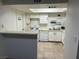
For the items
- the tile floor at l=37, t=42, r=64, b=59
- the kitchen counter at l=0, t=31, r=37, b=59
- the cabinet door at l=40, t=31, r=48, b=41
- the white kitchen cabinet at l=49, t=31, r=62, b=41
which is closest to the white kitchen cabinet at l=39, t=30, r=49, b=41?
the cabinet door at l=40, t=31, r=48, b=41

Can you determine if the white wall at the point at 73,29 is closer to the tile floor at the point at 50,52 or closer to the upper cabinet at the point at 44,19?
the tile floor at the point at 50,52

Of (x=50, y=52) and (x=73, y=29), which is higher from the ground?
(x=73, y=29)

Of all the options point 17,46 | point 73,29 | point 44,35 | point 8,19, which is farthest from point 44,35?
point 73,29

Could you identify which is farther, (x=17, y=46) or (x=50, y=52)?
(x=50, y=52)

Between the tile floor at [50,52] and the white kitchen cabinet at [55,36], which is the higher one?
the white kitchen cabinet at [55,36]

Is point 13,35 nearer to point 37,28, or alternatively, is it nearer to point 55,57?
point 55,57

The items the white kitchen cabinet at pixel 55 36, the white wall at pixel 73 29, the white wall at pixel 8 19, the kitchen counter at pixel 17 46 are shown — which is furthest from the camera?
the white kitchen cabinet at pixel 55 36

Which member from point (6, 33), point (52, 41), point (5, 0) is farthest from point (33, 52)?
point (52, 41)

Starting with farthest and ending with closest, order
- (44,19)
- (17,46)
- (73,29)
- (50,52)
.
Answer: (44,19) → (50,52) → (17,46) → (73,29)

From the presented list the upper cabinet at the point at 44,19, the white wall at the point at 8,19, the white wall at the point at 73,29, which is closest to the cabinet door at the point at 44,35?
the upper cabinet at the point at 44,19

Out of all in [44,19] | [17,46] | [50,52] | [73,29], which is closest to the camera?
[73,29]

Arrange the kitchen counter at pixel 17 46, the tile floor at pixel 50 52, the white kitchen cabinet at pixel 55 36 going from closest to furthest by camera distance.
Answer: the kitchen counter at pixel 17 46 → the tile floor at pixel 50 52 → the white kitchen cabinet at pixel 55 36

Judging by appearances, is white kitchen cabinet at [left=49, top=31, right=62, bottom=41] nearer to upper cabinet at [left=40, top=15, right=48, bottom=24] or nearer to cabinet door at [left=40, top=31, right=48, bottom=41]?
cabinet door at [left=40, top=31, right=48, bottom=41]

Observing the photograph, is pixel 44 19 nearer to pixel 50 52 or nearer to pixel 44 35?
pixel 44 35
